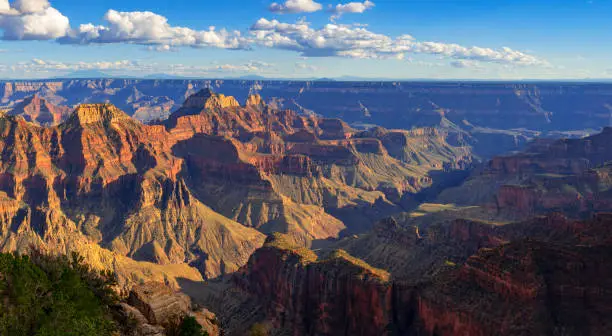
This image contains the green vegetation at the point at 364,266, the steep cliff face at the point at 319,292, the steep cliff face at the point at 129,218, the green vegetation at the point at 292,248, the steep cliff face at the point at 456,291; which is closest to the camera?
the steep cliff face at the point at 456,291

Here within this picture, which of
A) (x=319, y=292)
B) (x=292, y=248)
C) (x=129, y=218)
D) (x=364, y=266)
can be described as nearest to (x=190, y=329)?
(x=319, y=292)

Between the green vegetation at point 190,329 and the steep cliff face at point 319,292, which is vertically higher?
the green vegetation at point 190,329

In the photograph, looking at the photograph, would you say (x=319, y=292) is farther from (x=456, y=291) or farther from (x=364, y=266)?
(x=456, y=291)

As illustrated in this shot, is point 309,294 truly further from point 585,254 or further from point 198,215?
point 198,215

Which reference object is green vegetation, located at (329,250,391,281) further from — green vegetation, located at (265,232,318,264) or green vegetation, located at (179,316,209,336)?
green vegetation, located at (179,316,209,336)

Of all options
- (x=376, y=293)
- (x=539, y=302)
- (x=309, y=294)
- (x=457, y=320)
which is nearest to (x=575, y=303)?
(x=539, y=302)

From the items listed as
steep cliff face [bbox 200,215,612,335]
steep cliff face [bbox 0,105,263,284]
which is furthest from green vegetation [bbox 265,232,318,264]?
steep cliff face [bbox 0,105,263,284]

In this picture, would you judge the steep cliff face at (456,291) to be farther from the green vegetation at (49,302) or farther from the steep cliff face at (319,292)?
the green vegetation at (49,302)

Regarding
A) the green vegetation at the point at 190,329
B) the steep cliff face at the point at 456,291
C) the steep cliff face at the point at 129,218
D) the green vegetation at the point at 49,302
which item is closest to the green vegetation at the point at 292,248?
the steep cliff face at the point at 456,291

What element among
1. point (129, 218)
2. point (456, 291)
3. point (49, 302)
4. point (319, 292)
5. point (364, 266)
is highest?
point (49, 302)
